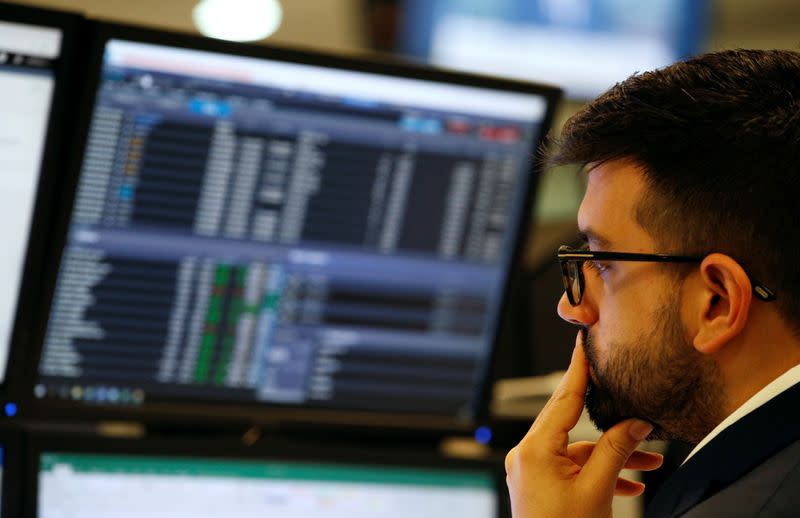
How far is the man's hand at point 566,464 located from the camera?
1137 millimetres

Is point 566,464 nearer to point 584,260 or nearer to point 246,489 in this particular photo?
point 584,260

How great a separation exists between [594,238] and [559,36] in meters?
2.33

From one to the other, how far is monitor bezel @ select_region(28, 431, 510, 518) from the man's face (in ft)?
1.18

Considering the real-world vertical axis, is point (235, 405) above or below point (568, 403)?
below

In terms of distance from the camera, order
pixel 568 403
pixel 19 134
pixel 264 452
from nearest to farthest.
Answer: pixel 568 403 → pixel 19 134 → pixel 264 452

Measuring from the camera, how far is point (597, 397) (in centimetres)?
119

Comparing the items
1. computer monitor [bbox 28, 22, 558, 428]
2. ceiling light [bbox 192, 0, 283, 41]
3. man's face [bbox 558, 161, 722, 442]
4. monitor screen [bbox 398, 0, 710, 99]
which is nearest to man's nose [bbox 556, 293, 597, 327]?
man's face [bbox 558, 161, 722, 442]

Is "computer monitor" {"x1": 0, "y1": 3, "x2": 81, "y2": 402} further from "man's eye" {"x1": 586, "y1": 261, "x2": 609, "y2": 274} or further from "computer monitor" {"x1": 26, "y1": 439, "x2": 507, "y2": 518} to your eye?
"man's eye" {"x1": 586, "y1": 261, "x2": 609, "y2": 274}

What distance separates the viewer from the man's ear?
40.4 inches

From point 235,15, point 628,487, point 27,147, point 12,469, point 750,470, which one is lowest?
point 12,469

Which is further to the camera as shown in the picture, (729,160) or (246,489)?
(246,489)

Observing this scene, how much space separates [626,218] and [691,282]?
10 centimetres

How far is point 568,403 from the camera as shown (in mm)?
1203

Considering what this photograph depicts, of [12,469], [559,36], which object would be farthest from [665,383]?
[559,36]
